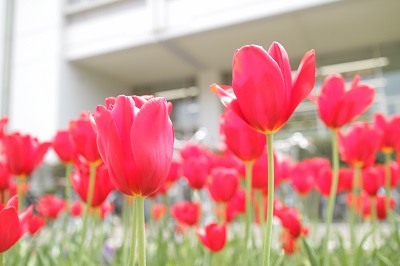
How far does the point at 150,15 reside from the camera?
856cm

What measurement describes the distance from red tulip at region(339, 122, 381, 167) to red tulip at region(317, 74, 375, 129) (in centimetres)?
16

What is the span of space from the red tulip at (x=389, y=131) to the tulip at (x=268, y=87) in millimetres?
602

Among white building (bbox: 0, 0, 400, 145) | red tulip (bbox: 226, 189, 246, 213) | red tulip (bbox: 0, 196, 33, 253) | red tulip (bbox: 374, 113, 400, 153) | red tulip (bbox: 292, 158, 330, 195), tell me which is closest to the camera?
red tulip (bbox: 0, 196, 33, 253)

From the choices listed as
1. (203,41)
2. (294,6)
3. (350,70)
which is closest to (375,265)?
(294,6)

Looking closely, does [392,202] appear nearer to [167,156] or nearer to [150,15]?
[167,156]

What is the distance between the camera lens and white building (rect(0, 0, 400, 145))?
7.53 meters

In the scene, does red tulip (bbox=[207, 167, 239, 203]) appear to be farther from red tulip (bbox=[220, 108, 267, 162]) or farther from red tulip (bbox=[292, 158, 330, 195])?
red tulip (bbox=[292, 158, 330, 195])

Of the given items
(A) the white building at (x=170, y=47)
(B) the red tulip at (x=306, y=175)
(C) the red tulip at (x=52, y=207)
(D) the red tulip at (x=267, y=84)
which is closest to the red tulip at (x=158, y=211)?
(C) the red tulip at (x=52, y=207)

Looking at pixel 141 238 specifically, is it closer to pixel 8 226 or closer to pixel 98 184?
pixel 8 226

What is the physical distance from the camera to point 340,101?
2.22 feet

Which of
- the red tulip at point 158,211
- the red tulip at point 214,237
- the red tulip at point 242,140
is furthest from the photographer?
the red tulip at point 158,211

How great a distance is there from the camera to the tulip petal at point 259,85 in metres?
0.39

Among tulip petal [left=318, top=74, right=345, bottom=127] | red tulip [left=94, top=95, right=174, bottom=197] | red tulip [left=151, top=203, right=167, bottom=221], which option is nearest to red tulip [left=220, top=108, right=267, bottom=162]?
tulip petal [left=318, top=74, right=345, bottom=127]

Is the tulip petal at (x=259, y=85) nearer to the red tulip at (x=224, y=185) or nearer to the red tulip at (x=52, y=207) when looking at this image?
the red tulip at (x=224, y=185)
